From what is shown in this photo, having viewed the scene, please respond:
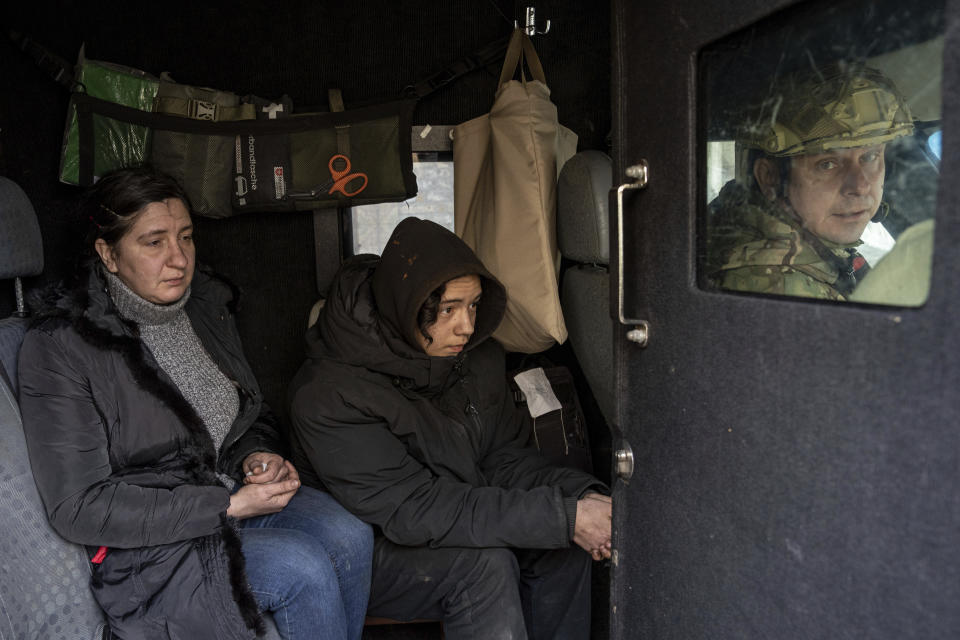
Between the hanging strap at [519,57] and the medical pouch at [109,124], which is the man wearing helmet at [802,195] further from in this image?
the medical pouch at [109,124]

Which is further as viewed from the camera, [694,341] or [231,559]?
[231,559]

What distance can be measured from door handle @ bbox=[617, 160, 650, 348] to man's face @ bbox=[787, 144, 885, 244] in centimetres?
23

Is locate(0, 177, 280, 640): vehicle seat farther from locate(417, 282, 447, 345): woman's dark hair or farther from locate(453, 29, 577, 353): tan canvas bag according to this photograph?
locate(453, 29, 577, 353): tan canvas bag

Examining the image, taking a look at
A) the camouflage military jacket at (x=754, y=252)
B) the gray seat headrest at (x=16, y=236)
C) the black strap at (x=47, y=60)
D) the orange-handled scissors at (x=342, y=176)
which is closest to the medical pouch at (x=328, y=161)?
the orange-handled scissors at (x=342, y=176)

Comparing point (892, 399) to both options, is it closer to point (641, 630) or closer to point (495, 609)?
point (641, 630)

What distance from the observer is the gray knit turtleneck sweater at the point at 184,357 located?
6.13 feet

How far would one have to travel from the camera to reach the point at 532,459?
2168 millimetres

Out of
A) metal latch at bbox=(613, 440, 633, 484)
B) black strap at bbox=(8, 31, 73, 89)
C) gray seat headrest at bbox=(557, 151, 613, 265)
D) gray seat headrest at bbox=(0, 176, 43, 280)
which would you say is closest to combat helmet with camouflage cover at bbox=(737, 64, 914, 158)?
metal latch at bbox=(613, 440, 633, 484)

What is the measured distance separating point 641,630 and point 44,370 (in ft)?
4.42

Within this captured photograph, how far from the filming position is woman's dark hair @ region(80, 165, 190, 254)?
1872mm

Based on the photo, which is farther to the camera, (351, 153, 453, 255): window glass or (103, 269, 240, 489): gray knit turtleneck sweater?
(351, 153, 453, 255): window glass

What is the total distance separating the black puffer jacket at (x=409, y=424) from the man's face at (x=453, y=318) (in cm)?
4

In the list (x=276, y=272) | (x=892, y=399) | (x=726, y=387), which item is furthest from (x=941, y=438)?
(x=276, y=272)

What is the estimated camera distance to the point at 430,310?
2012 mm
